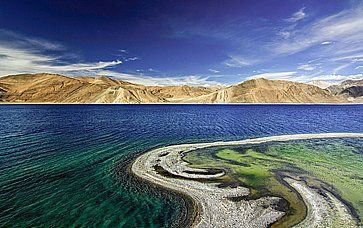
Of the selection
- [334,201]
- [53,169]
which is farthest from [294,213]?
[53,169]

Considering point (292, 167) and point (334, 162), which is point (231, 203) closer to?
point (292, 167)

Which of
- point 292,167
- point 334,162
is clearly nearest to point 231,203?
point 292,167

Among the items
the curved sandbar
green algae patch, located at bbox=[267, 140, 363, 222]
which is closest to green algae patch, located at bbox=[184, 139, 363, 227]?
green algae patch, located at bbox=[267, 140, 363, 222]

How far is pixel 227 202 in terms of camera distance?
755 inches

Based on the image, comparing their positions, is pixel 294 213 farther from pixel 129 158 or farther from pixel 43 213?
pixel 129 158

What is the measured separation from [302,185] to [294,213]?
6003mm

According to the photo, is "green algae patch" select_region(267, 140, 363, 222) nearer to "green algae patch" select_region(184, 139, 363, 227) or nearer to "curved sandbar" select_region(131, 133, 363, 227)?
"green algae patch" select_region(184, 139, 363, 227)

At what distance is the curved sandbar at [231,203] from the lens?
16203mm

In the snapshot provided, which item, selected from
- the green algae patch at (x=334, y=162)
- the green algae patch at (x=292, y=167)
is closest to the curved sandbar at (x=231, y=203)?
the green algae patch at (x=292, y=167)

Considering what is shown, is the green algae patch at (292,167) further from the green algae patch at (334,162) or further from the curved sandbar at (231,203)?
the curved sandbar at (231,203)

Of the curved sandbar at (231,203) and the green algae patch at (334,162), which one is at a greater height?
the green algae patch at (334,162)

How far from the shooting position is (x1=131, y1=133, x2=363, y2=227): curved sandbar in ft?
53.2

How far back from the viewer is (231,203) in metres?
19.0

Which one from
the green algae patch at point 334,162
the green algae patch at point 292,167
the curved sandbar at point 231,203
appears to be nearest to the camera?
the curved sandbar at point 231,203
